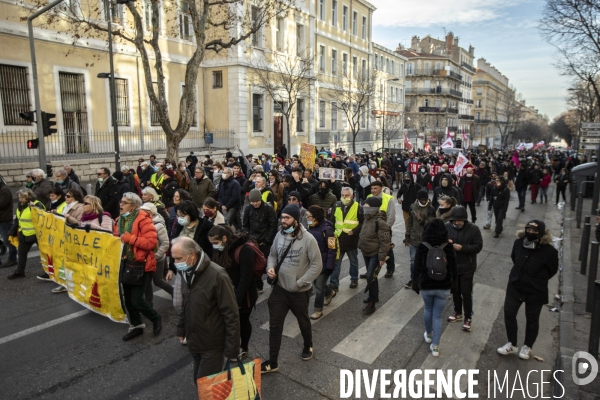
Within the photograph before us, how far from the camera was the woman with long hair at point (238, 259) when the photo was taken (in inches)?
172

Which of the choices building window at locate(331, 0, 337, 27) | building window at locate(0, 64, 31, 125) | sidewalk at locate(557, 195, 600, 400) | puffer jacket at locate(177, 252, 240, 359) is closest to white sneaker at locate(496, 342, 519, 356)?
sidewalk at locate(557, 195, 600, 400)

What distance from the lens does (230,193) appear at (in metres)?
9.29

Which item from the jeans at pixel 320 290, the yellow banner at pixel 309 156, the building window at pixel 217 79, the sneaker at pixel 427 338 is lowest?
the sneaker at pixel 427 338

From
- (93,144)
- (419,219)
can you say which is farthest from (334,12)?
(419,219)

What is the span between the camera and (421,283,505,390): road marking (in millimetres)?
5000

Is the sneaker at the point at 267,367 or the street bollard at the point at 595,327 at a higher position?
the street bollard at the point at 595,327

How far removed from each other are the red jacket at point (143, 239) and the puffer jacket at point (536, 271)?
14.8ft

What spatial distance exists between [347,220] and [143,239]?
10.4ft

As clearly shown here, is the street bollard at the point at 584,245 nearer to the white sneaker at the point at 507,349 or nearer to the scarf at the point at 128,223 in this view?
the white sneaker at the point at 507,349

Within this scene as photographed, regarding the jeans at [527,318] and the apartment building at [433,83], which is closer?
the jeans at [527,318]

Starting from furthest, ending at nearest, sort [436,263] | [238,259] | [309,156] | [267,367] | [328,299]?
[309,156] < [328,299] < [436,263] < [267,367] < [238,259]

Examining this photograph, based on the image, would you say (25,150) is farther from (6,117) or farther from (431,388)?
(431,388)

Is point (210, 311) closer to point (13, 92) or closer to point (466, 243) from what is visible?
point (466, 243)

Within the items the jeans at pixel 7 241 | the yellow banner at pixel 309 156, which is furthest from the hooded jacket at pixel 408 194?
the jeans at pixel 7 241
